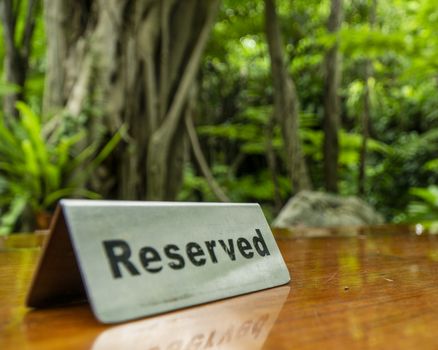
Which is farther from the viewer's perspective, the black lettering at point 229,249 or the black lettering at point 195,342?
the black lettering at point 229,249

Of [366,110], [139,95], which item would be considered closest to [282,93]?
[139,95]

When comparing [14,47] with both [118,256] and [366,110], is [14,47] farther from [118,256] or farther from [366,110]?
Answer: [366,110]

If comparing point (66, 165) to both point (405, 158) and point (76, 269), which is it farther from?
point (405, 158)

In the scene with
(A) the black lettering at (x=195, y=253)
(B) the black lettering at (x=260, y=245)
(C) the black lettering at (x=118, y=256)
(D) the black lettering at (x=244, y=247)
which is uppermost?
(C) the black lettering at (x=118, y=256)

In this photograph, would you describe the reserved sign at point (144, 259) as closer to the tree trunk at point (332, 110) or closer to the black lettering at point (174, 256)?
the black lettering at point (174, 256)

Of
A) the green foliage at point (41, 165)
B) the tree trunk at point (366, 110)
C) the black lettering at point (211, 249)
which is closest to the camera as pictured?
the black lettering at point (211, 249)

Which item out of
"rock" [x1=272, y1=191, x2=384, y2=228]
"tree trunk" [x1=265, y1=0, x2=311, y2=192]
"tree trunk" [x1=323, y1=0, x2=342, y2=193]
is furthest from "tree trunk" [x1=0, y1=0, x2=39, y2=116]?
"tree trunk" [x1=323, y1=0, x2=342, y2=193]

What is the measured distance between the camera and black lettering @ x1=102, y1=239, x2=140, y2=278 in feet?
0.84

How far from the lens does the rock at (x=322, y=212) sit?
2.63 metres

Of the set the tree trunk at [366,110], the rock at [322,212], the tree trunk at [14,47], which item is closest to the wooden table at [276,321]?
the rock at [322,212]

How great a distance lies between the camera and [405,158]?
5.69 m

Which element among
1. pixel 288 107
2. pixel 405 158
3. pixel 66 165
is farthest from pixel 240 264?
pixel 405 158

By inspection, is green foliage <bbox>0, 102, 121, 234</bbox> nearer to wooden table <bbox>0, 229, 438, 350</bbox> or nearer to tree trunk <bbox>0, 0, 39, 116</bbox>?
tree trunk <bbox>0, 0, 39, 116</bbox>

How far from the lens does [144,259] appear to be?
274 millimetres
